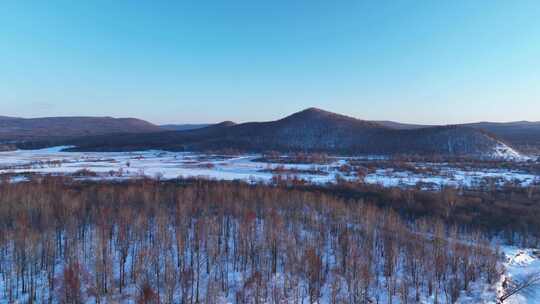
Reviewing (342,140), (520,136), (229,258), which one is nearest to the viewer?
(229,258)

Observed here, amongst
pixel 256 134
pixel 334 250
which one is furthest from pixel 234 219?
pixel 256 134

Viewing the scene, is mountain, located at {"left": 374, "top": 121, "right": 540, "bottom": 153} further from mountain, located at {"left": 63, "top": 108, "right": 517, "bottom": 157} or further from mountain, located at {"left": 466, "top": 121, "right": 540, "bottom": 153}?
mountain, located at {"left": 63, "top": 108, "right": 517, "bottom": 157}

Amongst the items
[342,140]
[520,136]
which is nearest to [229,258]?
[342,140]

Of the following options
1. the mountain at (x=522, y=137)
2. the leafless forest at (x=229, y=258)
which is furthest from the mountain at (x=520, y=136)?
the leafless forest at (x=229, y=258)

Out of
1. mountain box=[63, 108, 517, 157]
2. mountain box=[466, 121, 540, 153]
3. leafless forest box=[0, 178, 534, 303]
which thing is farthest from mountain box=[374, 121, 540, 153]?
leafless forest box=[0, 178, 534, 303]

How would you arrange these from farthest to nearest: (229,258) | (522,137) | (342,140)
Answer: (522,137) < (342,140) < (229,258)

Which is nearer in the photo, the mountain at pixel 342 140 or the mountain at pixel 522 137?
the mountain at pixel 342 140

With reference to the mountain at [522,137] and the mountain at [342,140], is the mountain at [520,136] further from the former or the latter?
the mountain at [342,140]

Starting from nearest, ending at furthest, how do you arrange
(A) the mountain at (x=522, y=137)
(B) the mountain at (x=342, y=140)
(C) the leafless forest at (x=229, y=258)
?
(C) the leafless forest at (x=229, y=258) → (B) the mountain at (x=342, y=140) → (A) the mountain at (x=522, y=137)

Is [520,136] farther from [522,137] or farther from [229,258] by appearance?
[229,258]
